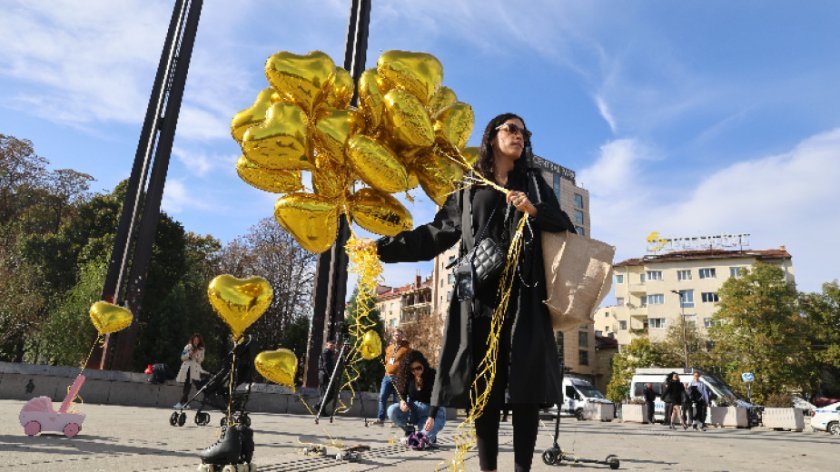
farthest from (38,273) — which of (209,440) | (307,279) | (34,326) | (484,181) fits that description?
(484,181)

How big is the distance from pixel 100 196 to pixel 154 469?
102ft

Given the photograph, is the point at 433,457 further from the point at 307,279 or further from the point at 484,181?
the point at 307,279

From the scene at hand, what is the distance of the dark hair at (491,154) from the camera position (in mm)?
2760

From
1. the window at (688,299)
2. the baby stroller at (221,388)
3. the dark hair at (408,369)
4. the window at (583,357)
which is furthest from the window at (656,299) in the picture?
the dark hair at (408,369)

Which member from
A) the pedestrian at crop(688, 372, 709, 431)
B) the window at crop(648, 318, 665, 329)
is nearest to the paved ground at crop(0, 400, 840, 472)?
the pedestrian at crop(688, 372, 709, 431)

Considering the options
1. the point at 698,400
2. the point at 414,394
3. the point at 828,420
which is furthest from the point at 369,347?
the point at 828,420

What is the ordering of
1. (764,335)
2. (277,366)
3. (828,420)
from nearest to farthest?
(277,366)
(828,420)
(764,335)

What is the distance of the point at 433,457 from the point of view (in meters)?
4.96

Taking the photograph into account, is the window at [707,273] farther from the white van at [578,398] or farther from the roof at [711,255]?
the white van at [578,398]

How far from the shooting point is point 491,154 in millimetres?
2807

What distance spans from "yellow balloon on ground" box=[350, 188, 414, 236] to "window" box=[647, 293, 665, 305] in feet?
200

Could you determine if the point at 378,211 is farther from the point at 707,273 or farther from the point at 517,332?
the point at 707,273

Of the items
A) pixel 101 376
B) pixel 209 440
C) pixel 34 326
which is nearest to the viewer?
pixel 209 440

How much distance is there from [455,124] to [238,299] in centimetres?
166
